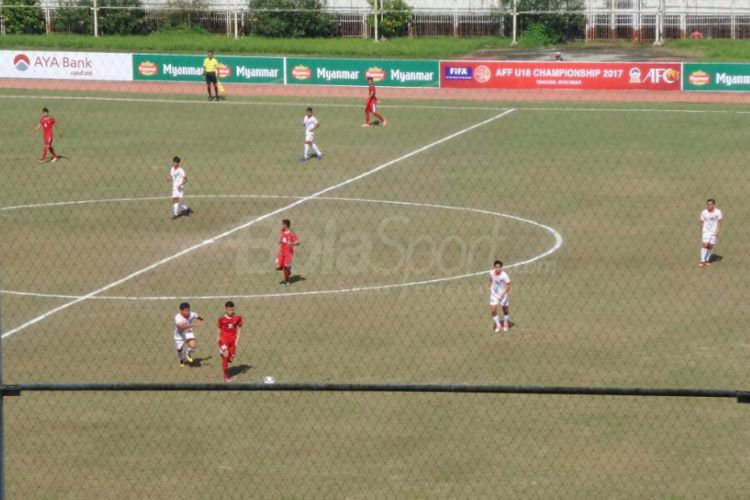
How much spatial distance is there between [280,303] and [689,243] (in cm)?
1109

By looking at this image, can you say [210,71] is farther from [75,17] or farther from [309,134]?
[75,17]

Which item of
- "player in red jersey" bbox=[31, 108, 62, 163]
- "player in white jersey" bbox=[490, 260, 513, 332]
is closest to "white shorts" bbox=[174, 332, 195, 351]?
"player in white jersey" bbox=[490, 260, 513, 332]

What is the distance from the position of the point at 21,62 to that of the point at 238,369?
50.4 m

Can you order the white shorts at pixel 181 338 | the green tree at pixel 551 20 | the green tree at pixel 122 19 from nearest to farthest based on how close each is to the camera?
the white shorts at pixel 181 338 < the green tree at pixel 551 20 < the green tree at pixel 122 19

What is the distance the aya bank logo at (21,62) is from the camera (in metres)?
69.2

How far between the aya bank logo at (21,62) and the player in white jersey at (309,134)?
27.9 m

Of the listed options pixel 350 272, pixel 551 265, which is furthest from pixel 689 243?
pixel 350 272

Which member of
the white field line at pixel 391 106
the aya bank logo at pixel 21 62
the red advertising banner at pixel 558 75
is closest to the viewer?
the white field line at pixel 391 106

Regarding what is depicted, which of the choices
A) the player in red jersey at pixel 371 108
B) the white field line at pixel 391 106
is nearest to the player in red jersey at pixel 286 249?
the player in red jersey at pixel 371 108

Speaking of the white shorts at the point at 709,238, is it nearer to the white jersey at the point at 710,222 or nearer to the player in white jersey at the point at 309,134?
the white jersey at the point at 710,222

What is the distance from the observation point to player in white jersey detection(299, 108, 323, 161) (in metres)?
44.3

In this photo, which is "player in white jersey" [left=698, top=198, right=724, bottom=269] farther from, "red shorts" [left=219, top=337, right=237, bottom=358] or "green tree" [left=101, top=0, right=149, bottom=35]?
"green tree" [left=101, top=0, right=149, bottom=35]

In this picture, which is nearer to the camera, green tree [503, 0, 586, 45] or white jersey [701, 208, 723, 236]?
white jersey [701, 208, 723, 236]

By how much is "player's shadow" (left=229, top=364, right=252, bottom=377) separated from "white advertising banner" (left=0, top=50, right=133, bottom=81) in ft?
159
